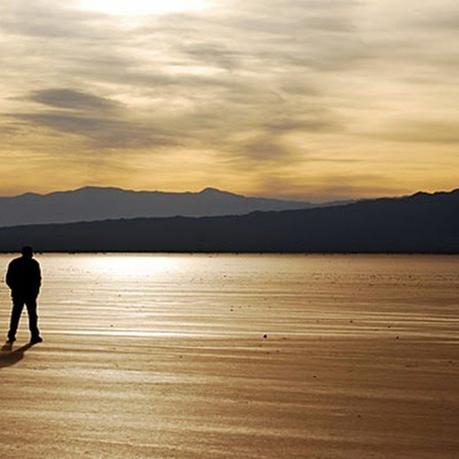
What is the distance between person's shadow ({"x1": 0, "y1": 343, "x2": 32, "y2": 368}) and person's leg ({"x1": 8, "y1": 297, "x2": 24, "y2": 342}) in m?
0.66

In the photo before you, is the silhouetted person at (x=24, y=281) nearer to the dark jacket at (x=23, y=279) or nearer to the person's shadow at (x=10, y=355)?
the dark jacket at (x=23, y=279)

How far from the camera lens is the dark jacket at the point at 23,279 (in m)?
23.2

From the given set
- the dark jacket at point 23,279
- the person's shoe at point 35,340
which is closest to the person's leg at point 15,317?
the dark jacket at point 23,279

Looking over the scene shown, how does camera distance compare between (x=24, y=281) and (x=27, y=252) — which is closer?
(x=24, y=281)

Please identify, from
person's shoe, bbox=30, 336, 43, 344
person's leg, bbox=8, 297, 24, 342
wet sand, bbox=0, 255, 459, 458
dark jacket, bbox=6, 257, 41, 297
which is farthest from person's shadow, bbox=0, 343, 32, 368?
dark jacket, bbox=6, 257, 41, 297

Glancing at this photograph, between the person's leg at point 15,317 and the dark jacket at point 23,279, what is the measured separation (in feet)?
0.55

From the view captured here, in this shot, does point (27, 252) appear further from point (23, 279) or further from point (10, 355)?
point (10, 355)

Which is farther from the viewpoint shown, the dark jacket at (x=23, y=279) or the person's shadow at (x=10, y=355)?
the dark jacket at (x=23, y=279)

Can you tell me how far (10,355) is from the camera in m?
19.8

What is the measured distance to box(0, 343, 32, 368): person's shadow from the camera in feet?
61.2

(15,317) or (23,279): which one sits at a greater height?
(23,279)

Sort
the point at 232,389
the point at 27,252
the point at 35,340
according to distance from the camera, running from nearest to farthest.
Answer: the point at 232,389, the point at 35,340, the point at 27,252

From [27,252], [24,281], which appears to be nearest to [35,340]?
[24,281]

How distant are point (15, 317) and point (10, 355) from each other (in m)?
3.07
